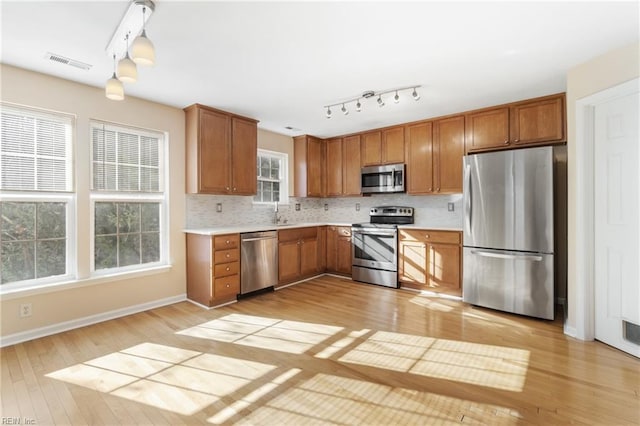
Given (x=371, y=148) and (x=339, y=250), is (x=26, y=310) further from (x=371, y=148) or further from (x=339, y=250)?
(x=371, y=148)

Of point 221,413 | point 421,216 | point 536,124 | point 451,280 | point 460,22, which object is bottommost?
point 221,413

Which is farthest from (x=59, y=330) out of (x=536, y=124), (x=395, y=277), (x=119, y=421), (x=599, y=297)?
(x=536, y=124)

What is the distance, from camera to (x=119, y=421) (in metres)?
1.71

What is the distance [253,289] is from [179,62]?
2786 millimetres

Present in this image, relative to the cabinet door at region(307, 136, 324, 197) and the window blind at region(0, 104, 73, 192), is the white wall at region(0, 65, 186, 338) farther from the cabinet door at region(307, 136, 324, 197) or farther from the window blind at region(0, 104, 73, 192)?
the cabinet door at region(307, 136, 324, 197)

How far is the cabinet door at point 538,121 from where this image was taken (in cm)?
341

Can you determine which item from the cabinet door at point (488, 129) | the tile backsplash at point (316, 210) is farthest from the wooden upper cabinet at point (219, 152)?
the cabinet door at point (488, 129)

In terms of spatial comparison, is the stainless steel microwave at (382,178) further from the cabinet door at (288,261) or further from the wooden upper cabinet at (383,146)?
the cabinet door at (288,261)

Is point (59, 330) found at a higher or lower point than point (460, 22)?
lower

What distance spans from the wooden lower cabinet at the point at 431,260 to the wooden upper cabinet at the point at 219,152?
243cm

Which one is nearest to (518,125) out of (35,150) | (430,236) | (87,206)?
(430,236)

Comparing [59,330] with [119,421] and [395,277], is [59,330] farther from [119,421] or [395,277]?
[395,277]

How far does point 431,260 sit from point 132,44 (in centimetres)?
393

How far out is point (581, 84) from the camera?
2736mm
